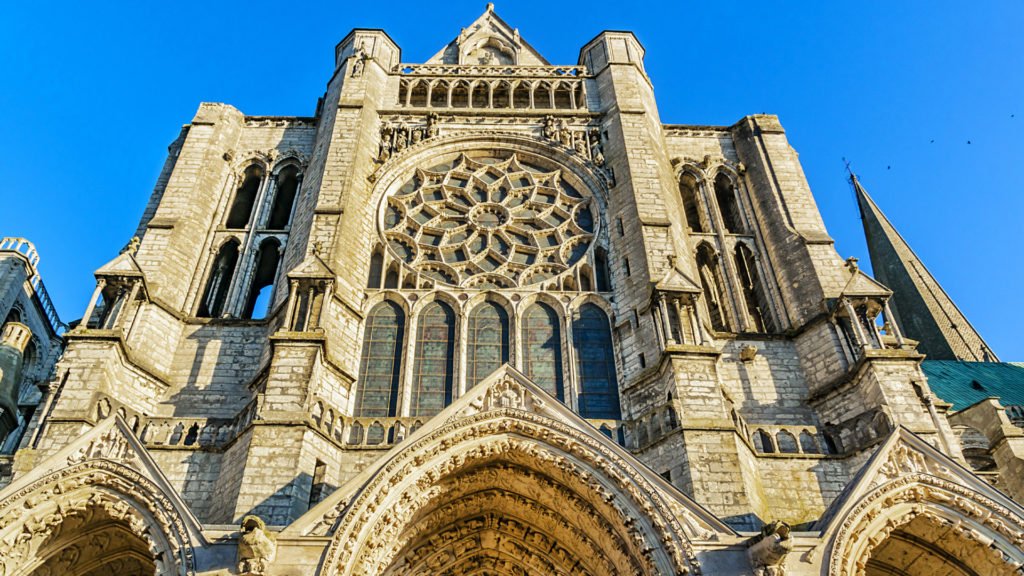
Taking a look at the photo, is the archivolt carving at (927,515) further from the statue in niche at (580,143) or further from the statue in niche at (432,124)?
the statue in niche at (432,124)

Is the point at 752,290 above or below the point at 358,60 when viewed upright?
below

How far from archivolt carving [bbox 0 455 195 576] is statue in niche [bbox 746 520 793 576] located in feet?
19.8

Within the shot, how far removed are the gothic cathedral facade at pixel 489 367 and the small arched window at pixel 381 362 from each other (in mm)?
57

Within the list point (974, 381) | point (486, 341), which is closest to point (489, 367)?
point (486, 341)

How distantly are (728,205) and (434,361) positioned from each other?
8.08 metres

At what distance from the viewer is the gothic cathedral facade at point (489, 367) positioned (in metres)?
9.17

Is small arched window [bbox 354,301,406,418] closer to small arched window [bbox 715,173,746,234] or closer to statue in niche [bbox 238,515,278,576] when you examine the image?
statue in niche [bbox 238,515,278,576]

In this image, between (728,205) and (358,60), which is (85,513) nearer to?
(358,60)

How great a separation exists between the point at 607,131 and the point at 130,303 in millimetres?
10361

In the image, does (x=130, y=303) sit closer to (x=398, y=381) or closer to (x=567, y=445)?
(x=398, y=381)

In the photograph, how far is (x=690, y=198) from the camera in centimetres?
1827

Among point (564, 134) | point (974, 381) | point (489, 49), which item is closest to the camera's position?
point (564, 134)

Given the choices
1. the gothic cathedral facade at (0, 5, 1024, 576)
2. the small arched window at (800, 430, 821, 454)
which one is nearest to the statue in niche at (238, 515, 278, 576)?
the gothic cathedral facade at (0, 5, 1024, 576)

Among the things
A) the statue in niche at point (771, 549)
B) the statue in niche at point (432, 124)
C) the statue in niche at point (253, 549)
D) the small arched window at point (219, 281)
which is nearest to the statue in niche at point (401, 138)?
the statue in niche at point (432, 124)
